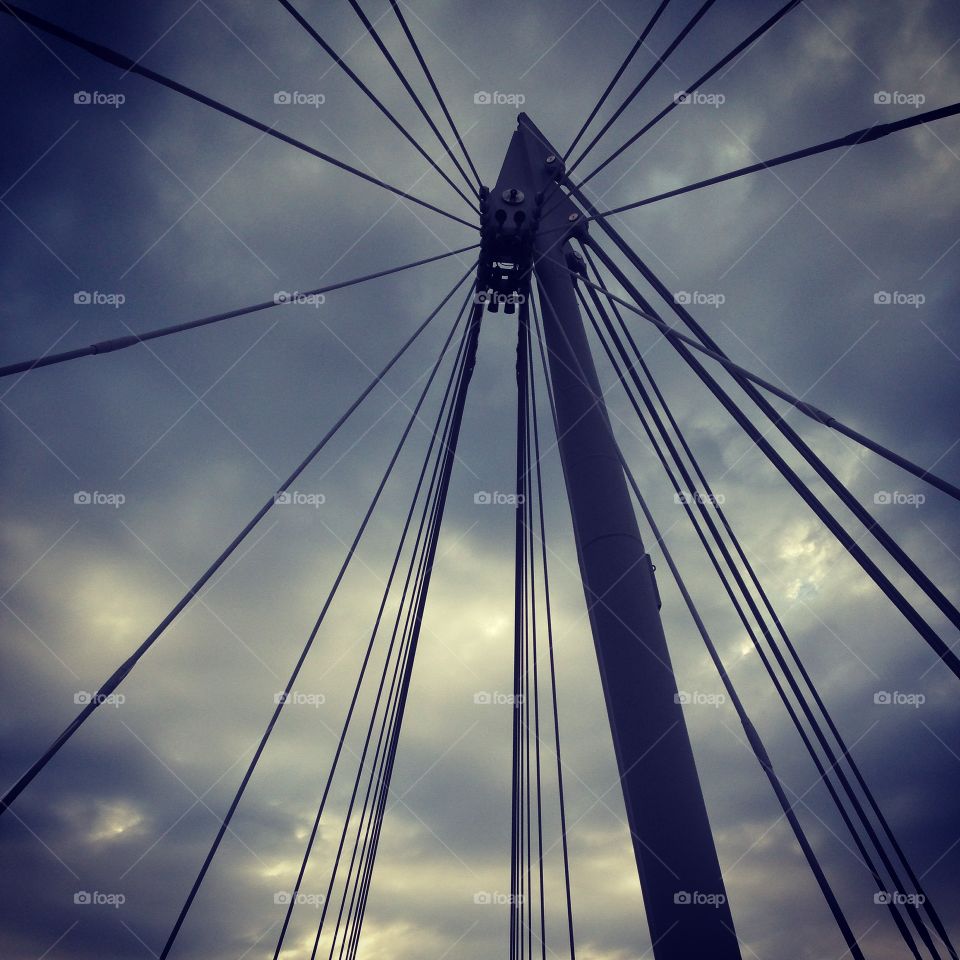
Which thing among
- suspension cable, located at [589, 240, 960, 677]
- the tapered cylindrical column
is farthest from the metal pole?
suspension cable, located at [589, 240, 960, 677]

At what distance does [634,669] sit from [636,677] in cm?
7

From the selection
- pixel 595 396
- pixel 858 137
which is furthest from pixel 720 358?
pixel 858 137

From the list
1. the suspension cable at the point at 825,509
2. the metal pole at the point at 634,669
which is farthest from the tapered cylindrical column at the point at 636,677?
the suspension cable at the point at 825,509

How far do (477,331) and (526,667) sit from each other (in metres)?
5.80

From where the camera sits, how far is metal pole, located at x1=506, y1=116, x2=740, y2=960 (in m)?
4.63

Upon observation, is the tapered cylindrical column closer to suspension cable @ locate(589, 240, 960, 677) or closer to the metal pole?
the metal pole

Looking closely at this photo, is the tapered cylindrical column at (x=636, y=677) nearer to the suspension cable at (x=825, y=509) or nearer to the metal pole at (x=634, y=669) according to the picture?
the metal pole at (x=634, y=669)

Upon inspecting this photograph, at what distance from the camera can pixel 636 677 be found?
559 centimetres

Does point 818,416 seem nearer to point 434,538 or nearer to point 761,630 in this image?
point 761,630

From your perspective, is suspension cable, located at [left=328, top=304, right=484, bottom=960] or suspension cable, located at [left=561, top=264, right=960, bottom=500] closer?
suspension cable, located at [left=561, top=264, right=960, bottom=500]

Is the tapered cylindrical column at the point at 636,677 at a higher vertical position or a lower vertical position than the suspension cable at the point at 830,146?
lower

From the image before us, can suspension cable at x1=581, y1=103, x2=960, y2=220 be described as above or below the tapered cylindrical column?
above

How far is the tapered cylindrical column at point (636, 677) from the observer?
4.62 m

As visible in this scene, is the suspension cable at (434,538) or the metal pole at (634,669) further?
the suspension cable at (434,538)
